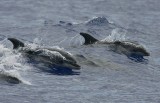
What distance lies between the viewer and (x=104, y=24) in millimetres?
49844

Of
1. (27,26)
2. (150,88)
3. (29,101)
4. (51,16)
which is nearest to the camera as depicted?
(29,101)

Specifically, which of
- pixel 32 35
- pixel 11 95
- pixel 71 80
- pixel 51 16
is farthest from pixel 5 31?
pixel 11 95

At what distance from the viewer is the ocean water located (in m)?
29.7

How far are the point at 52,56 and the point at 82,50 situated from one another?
5.07 metres

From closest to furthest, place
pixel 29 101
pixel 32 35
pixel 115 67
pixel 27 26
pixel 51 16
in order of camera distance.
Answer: pixel 29 101, pixel 115 67, pixel 32 35, pixel 27 26, pixel 51 16

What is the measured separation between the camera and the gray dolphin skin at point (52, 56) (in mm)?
34656

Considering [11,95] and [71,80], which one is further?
[71,80]

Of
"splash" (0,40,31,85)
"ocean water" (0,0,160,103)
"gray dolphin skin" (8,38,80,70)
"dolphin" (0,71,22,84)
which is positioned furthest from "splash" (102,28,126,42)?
"dolphin" (0,71,22,84)

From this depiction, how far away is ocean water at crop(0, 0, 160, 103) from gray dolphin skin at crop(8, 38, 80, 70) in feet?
1.75

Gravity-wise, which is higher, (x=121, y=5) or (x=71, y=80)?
(x=121, y=5)

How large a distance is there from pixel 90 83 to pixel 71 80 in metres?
1.01

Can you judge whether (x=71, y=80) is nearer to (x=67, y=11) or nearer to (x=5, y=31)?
(x=5, y=31)

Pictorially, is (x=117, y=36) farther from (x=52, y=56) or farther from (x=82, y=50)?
(x=52, y=56)

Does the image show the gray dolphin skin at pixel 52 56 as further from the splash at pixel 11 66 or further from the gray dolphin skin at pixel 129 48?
the gray dolphin skin at pixel 129 48
